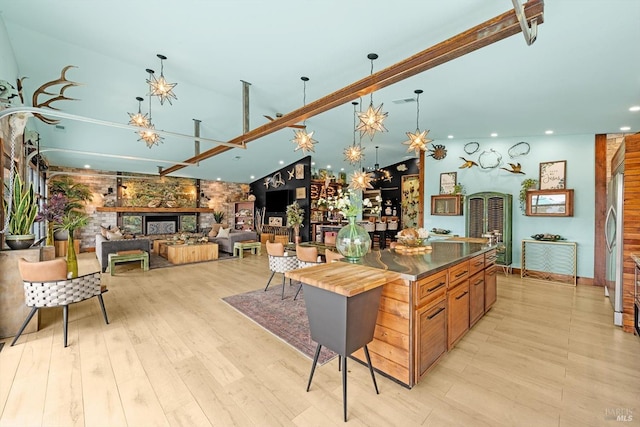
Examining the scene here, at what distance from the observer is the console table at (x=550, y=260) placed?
17.0 feet

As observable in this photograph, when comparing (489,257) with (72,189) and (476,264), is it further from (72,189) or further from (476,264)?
(72,189)

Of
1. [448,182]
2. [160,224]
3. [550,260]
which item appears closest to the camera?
[550,260]

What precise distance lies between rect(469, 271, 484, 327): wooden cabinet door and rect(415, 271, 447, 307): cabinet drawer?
2.55 ft

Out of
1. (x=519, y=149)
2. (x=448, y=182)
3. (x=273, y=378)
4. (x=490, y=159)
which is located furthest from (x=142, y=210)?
(x=519, y=149)

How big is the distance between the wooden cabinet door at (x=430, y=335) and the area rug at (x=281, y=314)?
33.0 inches

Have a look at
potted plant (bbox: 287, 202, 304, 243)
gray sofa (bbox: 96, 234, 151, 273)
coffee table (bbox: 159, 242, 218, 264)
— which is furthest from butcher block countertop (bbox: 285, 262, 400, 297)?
potted plant (bbox: 287, 202, 304, 243)

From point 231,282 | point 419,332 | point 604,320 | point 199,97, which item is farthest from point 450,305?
point 199,97

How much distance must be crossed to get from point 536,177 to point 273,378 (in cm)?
645

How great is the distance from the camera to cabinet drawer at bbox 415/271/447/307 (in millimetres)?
2008

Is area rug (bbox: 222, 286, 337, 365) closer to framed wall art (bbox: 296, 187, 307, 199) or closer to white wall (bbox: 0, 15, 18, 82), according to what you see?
white wall (bbox: 0, 15, 18, 82)

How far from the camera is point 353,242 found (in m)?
2.51

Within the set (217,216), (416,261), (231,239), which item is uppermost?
(217,216)

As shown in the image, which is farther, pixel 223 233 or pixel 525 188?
pixel 223 233

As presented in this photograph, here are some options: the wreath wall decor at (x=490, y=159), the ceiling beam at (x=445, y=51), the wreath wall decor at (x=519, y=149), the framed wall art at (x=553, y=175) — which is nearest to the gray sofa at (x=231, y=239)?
the ceiling beam at (x=445, y=51)
